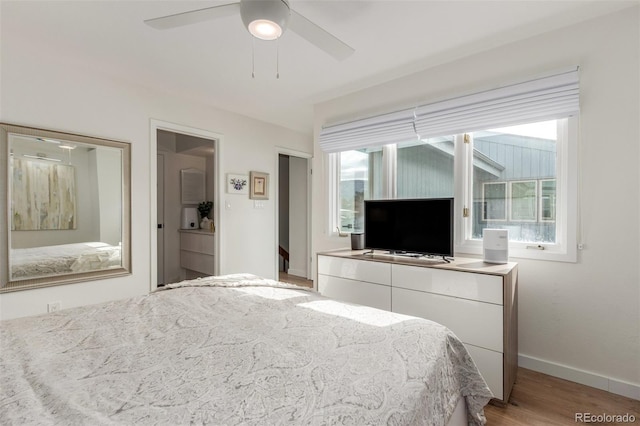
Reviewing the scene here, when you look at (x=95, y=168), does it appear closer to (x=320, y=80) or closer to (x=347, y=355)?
(x=320, y=80)

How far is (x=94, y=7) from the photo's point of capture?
6.52 feet

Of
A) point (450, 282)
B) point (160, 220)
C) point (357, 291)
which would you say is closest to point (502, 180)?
point (450, 282)

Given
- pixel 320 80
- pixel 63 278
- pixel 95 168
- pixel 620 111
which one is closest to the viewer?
pixel 620 111

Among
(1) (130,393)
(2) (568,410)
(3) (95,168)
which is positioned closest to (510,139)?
(2) (568,410)

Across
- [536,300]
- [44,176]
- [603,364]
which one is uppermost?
[44,176]

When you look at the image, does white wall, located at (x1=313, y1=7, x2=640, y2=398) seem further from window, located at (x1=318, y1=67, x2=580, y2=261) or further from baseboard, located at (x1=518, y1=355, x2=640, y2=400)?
window, located at (x1=318, y1=67, x2=580, y2=261)

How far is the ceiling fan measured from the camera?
148 centimetres

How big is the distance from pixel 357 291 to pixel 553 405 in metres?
1.46

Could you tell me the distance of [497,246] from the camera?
227cm

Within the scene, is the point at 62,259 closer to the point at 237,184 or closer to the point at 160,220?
the point at 237,184

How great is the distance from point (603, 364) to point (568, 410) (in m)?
0.48

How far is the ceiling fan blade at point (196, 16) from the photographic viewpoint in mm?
1530

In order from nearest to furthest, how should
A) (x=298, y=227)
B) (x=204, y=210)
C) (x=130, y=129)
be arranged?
1. (x=130, y=129)
2. (x=204, y=210)
3. (x=298, y=227)

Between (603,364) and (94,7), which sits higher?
(94,7)
